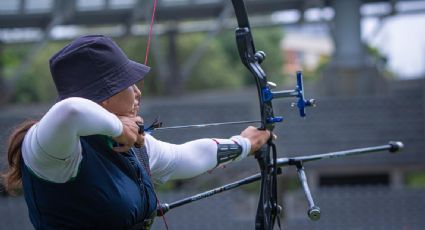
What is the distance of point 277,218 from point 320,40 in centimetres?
5707

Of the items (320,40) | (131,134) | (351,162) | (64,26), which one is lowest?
(320,40)

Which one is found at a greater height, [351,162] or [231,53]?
[351,162]

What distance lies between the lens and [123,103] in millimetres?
2145

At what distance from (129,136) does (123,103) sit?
198 mm

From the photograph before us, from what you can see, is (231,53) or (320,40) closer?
(231,53)

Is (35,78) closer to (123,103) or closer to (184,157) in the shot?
(184,157)

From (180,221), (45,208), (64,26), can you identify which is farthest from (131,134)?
(64,26)

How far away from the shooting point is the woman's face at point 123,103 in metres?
2.12

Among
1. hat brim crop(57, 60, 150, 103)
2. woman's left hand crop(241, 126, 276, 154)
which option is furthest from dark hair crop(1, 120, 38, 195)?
woman's left hand crop(241, 126, 276, 154)

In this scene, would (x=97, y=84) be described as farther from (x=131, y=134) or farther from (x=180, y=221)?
(x=180, y=221)

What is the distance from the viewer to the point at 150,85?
2525cm

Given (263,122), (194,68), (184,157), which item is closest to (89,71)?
(184,157)

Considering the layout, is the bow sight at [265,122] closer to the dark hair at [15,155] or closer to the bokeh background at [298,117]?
the dark hair at [15,155]

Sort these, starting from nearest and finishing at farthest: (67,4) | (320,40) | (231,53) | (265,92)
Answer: (265,92) → (67,4) → (231,53) → (320,40)
